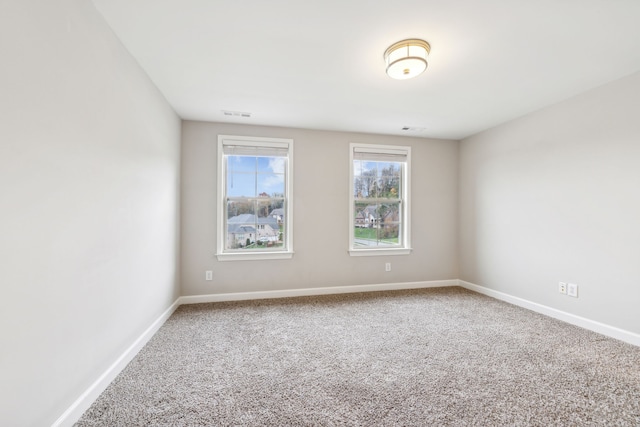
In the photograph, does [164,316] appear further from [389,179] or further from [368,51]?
[389,179]

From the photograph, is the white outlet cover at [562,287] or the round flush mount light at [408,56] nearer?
the round flush mount light at [408,56]

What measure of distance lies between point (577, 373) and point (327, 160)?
3.22 metres

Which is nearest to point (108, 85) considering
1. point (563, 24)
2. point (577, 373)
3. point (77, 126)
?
point (77, 126)

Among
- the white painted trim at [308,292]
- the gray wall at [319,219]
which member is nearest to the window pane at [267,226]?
the gray wall at [319,219]

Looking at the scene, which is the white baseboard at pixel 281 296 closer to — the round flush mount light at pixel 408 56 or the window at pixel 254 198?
the window at pixel 254 198

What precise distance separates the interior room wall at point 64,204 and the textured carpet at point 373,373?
423 millimetres

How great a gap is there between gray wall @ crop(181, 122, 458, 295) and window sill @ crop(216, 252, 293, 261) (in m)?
0.07

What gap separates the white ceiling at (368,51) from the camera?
65.3 inches

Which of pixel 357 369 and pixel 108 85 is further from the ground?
pixel 108 85

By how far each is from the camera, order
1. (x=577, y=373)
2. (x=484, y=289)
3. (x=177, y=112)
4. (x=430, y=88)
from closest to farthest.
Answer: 1. (x=577, y=373)
2. (x=430, y=88)
3. (x=177, y=112)
4. (x=484, y=289)

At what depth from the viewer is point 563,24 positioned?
176 centimetres

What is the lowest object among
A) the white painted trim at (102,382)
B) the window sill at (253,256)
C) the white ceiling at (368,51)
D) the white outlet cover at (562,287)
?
the white painted trim at (102,382)

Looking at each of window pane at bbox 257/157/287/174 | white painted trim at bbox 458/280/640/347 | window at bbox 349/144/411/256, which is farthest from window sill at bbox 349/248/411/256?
window pane at bbox 257/157/287/174

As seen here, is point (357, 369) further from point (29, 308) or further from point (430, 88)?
point (430, 88)
